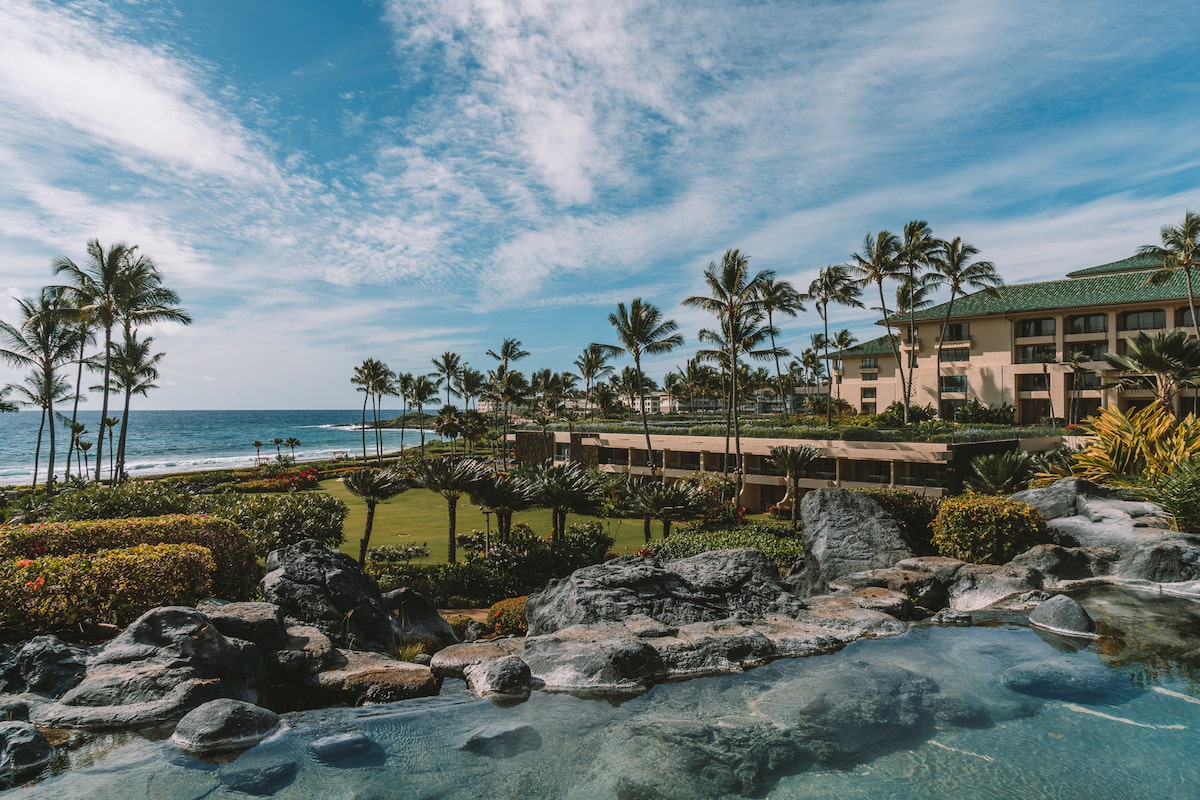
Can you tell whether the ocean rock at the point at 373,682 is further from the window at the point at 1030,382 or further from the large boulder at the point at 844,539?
the window at the point at 1030,382

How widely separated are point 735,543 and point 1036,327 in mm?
44500

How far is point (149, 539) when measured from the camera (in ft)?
51.7

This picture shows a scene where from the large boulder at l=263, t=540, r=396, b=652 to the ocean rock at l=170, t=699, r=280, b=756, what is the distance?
4.17 m

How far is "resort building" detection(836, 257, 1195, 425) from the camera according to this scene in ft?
165

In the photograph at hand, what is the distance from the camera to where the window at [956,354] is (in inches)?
2287

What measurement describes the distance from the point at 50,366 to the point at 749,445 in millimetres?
47925

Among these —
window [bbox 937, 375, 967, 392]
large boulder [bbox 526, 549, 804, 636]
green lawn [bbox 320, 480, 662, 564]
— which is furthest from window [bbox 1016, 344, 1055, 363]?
large boulder [bbox 526, 549, 804, 636]

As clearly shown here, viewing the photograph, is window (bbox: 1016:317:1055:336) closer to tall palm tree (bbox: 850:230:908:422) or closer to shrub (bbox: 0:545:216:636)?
tall palm tree (bbox: 850:230:908:422)

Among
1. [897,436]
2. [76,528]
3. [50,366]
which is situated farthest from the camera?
Answer: [50,366]

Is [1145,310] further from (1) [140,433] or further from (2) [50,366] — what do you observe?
(1) [140,433]

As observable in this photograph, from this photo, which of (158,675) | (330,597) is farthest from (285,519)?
(158,675)

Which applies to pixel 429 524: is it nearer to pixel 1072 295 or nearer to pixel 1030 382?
pixel 1030 382

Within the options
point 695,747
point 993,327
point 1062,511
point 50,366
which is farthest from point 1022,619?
point 50,366

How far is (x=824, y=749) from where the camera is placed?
9266 mm
